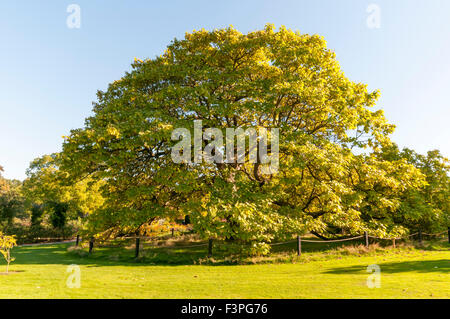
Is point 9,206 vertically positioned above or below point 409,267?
above

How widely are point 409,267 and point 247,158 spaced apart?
31.6 ft

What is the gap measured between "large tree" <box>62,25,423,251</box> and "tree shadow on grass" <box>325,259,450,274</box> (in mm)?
3114

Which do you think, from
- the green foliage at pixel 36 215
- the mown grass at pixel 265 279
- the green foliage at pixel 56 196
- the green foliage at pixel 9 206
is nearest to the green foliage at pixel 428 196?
the mown grass at pixel 265 279

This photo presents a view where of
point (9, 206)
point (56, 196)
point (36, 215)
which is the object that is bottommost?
point (36, 215)

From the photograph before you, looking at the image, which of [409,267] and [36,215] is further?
[36,215]

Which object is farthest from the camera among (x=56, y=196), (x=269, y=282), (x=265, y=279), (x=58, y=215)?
(x=58, y=215)

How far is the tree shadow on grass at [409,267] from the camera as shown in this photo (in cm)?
1009

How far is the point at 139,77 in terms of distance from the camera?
1656 cm

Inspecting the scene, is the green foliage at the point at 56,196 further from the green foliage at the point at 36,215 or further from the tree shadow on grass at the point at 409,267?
the tree shadow on grass at the point at 409,267

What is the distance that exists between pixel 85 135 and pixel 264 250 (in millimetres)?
10287

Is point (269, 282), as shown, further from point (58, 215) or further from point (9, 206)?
point (9, 206)

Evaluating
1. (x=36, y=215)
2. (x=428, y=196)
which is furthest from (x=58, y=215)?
(x=428, y=196)

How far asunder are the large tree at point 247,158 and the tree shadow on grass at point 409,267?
3114 millimetres

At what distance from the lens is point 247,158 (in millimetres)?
17047
